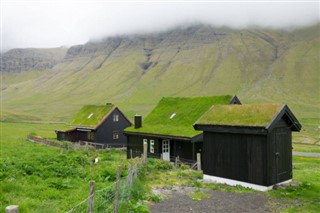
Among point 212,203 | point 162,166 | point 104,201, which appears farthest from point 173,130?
point 104,201

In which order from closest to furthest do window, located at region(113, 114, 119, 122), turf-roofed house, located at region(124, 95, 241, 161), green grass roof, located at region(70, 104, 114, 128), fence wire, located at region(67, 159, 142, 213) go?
fence wire, located at region(67, 159, 142, 213) → turf-roofed house, located at region(124, 95, 241, 161) → green grass roof, located at region(70, 104, 114, 128) → window, located at region(113, 114, 119, 122)

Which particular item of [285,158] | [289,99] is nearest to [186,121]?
[285,158]

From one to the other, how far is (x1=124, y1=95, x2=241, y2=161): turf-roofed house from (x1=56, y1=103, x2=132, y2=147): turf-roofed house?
11893 millimetres

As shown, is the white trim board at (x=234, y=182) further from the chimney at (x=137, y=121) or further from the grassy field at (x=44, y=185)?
the chimney at (x=137, y=121)

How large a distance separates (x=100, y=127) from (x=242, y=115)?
3156cm

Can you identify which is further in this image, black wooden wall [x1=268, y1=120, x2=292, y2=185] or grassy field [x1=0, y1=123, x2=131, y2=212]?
black wooden wall [x1=268, y1=120, x2=292, y2=185]

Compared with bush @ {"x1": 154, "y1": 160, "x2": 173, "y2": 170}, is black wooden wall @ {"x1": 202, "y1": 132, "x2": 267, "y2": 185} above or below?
above

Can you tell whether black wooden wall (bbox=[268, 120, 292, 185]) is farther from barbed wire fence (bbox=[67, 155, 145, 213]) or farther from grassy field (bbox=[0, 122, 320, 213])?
barbed wire fence (bbox=[67, 155, 145, 213])

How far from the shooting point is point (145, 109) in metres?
180

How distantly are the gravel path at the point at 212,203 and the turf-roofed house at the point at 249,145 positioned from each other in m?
1.86

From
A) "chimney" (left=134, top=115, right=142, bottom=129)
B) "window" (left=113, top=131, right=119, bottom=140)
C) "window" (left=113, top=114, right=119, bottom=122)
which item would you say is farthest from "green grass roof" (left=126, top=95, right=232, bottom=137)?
"window" (left=113, top=131, right=119, bottom=140)

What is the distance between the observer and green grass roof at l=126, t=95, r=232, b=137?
33.4 m

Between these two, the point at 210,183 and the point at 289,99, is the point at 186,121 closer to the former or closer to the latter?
the point at 210,183

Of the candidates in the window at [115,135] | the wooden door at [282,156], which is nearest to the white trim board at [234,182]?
the wooden door at [282,156]
